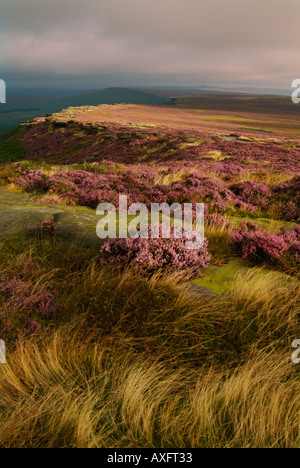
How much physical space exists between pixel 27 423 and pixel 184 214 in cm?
519

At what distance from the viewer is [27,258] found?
4039 millimetres

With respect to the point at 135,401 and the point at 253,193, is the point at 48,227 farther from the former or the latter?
the point at 253,193

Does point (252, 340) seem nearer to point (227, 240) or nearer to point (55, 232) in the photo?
point (227, 240)

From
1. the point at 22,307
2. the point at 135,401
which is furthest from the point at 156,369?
the point at 22,307

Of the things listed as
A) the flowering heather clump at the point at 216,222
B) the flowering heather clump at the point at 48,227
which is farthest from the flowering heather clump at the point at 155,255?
the flowering heather clump at the point at 216,222

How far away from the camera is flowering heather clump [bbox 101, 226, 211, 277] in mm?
3785

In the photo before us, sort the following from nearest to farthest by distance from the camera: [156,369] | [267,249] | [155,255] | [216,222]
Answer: [156,369], [155,255], [267,249], [216,222]

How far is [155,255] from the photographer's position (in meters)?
3.93

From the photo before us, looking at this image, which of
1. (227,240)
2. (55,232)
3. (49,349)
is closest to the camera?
(49,349)

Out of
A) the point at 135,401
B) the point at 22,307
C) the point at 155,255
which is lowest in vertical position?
the point at 135,401

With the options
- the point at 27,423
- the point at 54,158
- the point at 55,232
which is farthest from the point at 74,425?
the point at 54,158

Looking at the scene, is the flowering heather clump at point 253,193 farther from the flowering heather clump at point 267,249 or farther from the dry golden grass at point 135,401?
the dry golden grass at point 135,401

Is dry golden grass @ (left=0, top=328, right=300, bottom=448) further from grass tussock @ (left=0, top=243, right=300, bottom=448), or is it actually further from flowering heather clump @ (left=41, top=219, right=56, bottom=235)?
flowering heather clump @ (left=41, top=219, right=56, bottom=235)

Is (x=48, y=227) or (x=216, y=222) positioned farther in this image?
(x=216, y=222)
